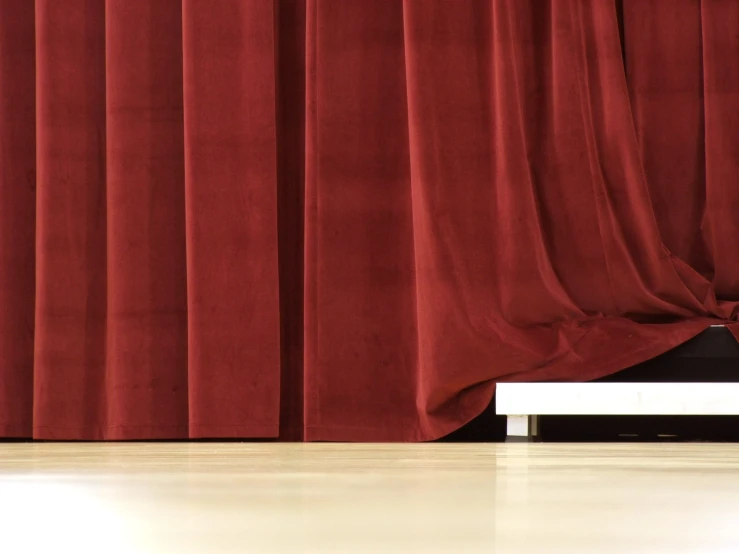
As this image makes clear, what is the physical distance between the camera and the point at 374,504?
96 centimetres

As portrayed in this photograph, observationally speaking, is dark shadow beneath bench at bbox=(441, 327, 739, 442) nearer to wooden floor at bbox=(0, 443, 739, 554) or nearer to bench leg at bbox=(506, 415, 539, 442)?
bench leg at bbox=(506, 415, 539, 442)

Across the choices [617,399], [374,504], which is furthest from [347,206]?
[374,504]

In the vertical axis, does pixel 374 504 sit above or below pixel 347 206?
below

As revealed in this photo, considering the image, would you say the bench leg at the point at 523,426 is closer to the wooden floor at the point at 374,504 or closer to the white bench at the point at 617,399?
the white bench at the point at 617,399

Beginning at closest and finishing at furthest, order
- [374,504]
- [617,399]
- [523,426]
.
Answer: [374,504], [617,399], [523,426]

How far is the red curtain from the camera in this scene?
216cm

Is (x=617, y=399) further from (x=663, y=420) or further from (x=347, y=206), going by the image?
(x=347, y=206)

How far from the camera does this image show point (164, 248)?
2.29m

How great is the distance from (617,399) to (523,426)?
24cm

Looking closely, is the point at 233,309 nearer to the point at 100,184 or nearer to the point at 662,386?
the point at 100,184

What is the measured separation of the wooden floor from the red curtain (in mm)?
506

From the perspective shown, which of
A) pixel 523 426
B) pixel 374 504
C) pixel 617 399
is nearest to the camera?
pixel 374 504

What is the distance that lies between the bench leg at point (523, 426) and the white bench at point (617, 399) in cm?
12

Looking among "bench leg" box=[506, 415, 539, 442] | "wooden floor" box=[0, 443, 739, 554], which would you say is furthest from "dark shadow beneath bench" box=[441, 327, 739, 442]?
"wooden floor" box=[0, 443, 739, 554]
